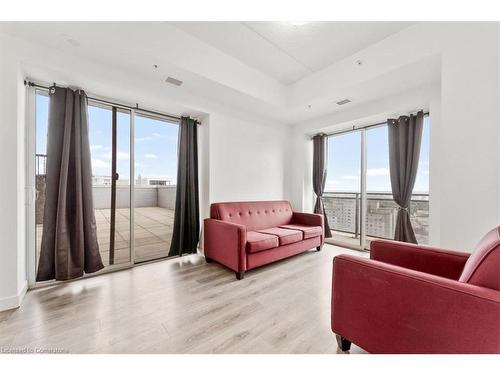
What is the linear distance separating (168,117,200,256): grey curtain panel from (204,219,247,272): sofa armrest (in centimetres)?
36

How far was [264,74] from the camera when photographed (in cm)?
325

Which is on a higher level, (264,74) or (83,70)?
(264,74)

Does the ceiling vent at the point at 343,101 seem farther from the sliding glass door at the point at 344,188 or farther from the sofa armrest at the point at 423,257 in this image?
the sofa armrest at the point at 423,257

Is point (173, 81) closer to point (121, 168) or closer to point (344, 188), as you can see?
point (121, 168)

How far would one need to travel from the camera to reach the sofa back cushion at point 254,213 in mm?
3164

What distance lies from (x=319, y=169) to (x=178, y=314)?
3598 mm

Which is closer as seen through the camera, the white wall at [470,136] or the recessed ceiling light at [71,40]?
the white wall at [470,136]

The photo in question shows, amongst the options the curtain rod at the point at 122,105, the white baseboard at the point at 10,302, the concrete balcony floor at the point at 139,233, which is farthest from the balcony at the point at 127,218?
the curtain rod at the point at 122,105

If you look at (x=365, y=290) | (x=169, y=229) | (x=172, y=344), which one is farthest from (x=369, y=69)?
(x=169, y=229)

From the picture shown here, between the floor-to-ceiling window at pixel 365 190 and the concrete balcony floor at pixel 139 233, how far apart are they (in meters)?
3.25

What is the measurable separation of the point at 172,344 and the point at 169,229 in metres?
2.59

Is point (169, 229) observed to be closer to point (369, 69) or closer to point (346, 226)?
point (346, 226)

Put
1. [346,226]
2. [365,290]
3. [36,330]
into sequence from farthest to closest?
[346,226] < [36,330] < [365,290]

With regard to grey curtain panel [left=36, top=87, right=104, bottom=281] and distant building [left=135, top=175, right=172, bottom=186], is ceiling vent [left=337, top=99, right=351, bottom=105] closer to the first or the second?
distant building [left=135, top=175, right=172, bottom=186]
